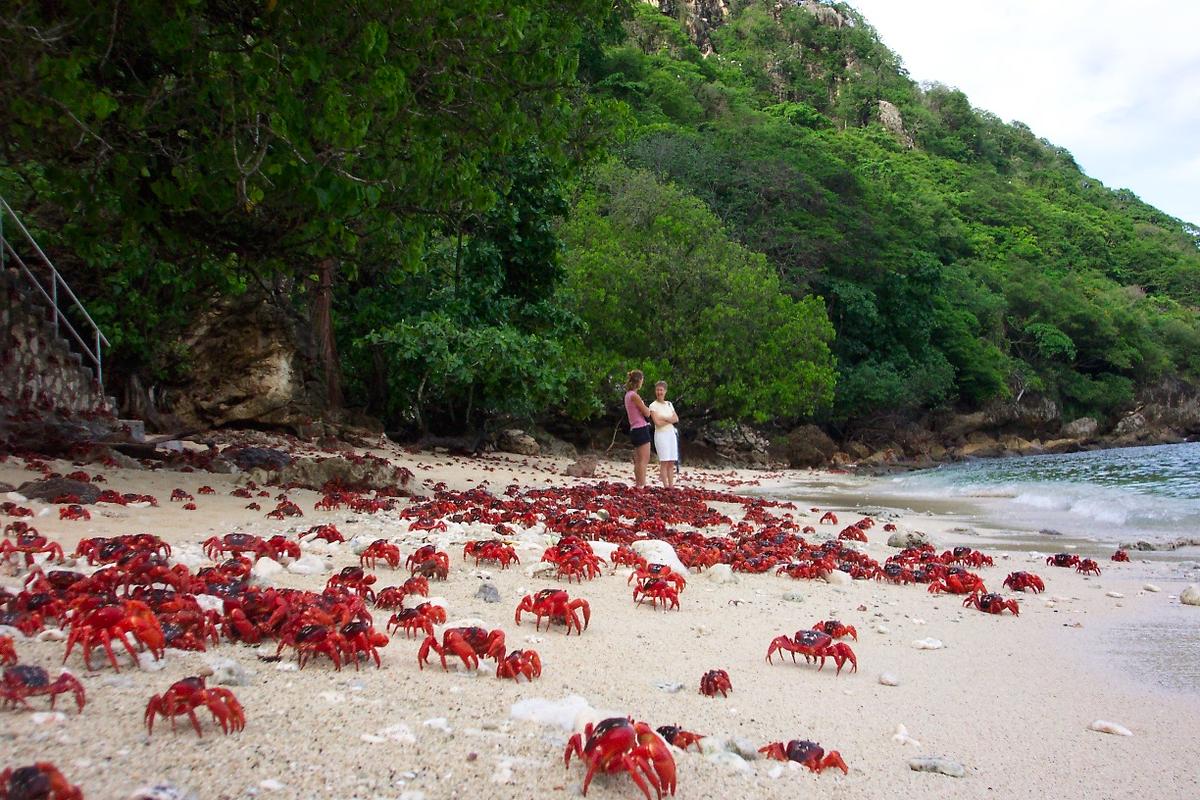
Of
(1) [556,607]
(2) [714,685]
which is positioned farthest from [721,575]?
(2) [714,685]

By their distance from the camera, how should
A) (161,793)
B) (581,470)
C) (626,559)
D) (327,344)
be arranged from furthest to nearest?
(327,344)
(581,470)
(626,559)
(161,793)

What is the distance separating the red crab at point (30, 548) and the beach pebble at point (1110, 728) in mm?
4820

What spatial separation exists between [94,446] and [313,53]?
207 inches

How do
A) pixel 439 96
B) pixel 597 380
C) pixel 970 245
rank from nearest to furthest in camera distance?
1. pixel 439 96
2. pixel 597 380
3. pixel 970 245

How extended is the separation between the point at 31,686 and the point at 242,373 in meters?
16.2

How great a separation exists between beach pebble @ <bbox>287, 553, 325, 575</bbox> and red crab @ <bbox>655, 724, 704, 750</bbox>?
2.93 m

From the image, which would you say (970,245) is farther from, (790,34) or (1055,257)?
(790,34)

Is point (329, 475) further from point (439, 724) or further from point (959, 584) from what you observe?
point (439, 724)

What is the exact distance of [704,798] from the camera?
7.48 ft

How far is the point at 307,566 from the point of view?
4.91m

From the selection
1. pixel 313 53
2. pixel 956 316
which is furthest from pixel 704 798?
pixel 956 316

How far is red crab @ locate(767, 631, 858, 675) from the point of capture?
12.7 ft

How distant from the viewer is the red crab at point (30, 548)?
409cm

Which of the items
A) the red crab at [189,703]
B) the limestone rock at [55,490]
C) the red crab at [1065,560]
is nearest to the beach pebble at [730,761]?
the red crab at [189,703]
